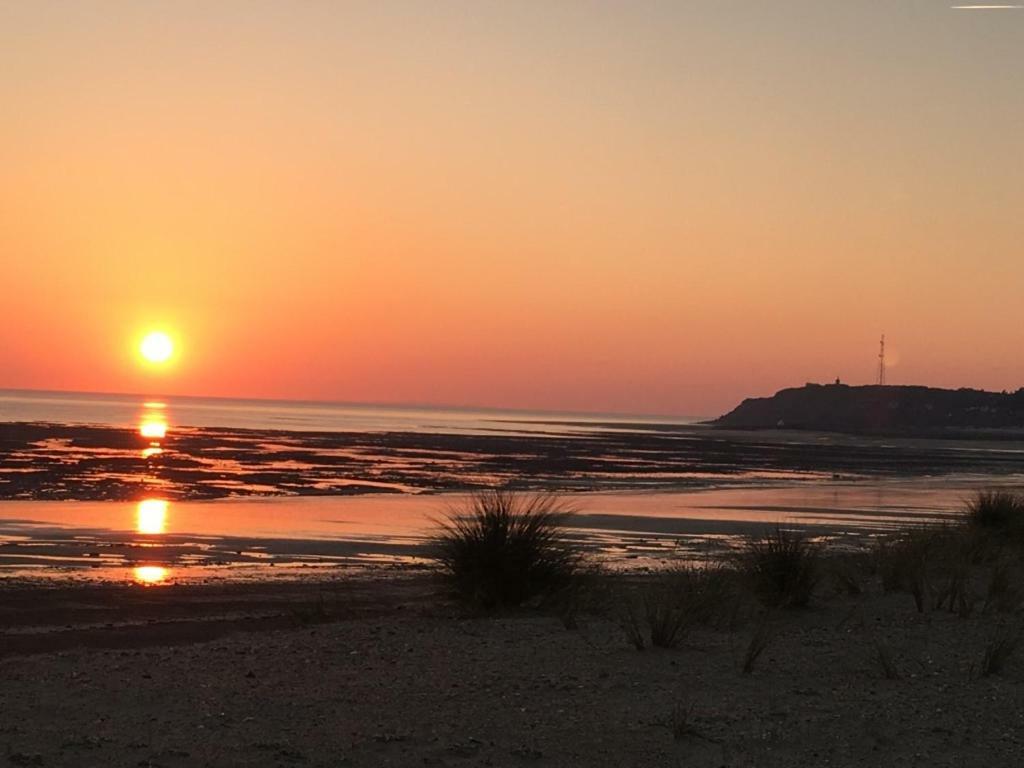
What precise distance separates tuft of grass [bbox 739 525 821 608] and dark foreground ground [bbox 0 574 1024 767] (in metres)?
0.40

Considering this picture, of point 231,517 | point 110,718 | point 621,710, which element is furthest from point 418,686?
point 231,517

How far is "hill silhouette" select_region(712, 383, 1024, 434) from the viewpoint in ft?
535

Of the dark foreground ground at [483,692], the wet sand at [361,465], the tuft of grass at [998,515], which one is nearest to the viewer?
the dark foreground ground at [483,692]

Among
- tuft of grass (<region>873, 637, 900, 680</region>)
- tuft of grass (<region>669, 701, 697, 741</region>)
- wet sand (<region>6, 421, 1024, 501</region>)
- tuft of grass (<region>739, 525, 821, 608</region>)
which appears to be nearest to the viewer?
tuft of grass (<region>669, 701, 697, 741</region>)

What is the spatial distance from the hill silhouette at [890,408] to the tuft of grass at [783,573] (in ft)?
479

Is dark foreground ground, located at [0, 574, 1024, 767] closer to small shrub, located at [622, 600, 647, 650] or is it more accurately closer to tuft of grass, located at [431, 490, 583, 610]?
small shrub, located at [622, 600, 647, 650]

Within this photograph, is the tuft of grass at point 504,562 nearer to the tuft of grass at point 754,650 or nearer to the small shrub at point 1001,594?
the tuft of grass at point 754,650

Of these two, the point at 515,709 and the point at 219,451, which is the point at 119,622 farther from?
the point at 219,451

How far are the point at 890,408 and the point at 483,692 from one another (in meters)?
174

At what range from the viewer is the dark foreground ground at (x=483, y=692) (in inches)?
278

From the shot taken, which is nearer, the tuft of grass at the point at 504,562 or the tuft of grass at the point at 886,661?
the tuft of grass at the point at 886,661

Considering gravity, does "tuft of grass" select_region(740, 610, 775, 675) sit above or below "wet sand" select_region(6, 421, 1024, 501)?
below

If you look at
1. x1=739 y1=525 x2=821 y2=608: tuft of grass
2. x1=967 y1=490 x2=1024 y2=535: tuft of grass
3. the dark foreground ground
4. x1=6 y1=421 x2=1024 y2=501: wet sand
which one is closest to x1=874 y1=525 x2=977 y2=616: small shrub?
the dark foreground ground

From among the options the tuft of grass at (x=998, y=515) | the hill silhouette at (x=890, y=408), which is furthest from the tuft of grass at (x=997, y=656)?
the hill silhouette at (x=890, y=408)
